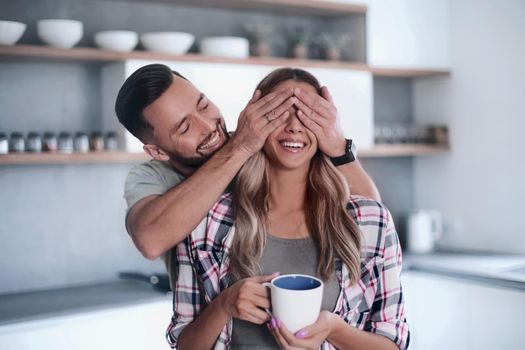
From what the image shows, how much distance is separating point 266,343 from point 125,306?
115 centimetres

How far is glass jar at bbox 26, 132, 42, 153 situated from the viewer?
224 cm

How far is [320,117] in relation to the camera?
1174mm

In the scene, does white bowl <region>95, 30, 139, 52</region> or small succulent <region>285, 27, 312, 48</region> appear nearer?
white bowl <region>95, 30, 139, 52</region>

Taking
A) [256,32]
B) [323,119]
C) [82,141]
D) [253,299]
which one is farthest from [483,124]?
Answer: [253,299]

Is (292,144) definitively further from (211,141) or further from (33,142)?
(33,142)

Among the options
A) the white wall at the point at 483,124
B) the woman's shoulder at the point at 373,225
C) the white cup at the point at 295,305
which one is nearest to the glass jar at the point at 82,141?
the woman's shoulder at the point at 373,225

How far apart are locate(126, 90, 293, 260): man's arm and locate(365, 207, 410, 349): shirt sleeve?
280 millimetres

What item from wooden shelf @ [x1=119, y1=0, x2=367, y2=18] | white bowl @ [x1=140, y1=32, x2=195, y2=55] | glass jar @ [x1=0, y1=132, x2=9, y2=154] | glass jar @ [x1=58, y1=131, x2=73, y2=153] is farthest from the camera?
wooden shelf @ [x1=119, y1=0, x2=367, y2=18]

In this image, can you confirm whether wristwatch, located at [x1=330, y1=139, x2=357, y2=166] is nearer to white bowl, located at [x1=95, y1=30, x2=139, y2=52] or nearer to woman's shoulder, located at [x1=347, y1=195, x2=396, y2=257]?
woman's shoulder, located at [x1=347, y1=195, x2=396, y2=257]

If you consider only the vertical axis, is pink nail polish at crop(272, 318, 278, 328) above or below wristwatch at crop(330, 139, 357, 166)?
below

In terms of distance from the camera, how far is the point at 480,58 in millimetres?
3078

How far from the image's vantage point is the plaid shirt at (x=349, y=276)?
1187mm

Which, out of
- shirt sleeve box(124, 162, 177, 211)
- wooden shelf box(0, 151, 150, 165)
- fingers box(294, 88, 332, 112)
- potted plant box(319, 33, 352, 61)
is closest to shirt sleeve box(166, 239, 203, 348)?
shirt sleeve box(124, 162, 177, 211)

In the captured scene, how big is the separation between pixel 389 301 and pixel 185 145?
44 centimetres
